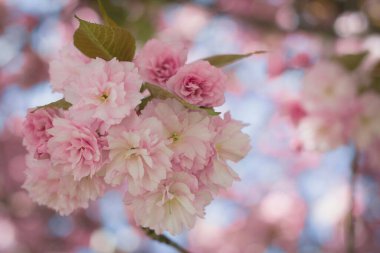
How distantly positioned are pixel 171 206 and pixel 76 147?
170 mm

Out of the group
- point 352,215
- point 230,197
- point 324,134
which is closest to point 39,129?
point 352,215

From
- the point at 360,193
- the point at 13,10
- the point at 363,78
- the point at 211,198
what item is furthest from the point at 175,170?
the point at 360,193

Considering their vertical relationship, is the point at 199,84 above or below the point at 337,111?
above

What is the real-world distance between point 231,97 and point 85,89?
3.14m

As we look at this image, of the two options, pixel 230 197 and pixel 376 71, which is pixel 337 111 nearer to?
pixel 376 71

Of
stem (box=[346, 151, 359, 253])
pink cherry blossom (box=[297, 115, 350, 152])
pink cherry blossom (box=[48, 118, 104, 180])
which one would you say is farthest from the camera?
pink cherry blossom (box=[297, 115, 350, 152])

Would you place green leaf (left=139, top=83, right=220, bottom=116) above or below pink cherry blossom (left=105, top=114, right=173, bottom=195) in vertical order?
above

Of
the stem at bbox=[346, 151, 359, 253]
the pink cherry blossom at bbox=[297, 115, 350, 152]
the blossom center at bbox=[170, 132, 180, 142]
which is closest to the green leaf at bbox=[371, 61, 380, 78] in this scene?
the pink cherry blossom at bbox=[297, 115, 350, 152]

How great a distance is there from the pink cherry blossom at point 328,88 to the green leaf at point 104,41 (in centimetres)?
106

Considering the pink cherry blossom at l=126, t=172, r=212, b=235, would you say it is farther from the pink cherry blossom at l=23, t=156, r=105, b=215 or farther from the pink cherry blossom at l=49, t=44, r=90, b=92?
the pink cherry blossom at l=49, t=44, r=90, b=92

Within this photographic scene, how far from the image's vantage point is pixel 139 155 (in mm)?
882

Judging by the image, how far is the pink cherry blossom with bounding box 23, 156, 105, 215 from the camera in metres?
0.93

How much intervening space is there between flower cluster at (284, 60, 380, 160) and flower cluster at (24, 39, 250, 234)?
0.93 meters

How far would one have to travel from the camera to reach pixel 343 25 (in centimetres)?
248
